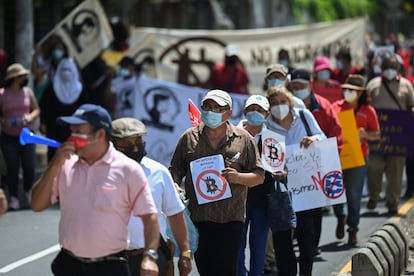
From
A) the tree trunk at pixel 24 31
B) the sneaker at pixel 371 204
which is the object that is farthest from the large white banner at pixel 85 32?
the sneaker at pixel 371 204

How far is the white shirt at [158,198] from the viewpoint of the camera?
6117 mm

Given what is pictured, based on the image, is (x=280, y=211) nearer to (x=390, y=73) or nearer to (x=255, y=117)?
(x=255, y=117)

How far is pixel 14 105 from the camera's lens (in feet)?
42.1

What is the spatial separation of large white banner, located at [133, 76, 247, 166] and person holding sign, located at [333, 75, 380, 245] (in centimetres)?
490

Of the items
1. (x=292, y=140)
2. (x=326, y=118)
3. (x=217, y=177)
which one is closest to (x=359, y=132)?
(x=326, y=118)

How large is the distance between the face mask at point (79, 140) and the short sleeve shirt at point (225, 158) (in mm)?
1973

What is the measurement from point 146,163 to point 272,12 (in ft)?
95.6

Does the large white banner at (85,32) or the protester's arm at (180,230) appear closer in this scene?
the protester's arm at (180,230)

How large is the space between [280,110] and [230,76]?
27.7ft

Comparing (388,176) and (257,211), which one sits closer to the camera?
(257,211)

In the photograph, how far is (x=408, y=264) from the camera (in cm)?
1003

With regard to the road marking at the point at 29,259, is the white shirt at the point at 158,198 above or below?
above

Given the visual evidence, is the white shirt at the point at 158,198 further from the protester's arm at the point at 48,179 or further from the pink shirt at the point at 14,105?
the pink shirt at the point at 14,105

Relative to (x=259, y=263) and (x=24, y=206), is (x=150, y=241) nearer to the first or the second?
(x=259, y=263)
